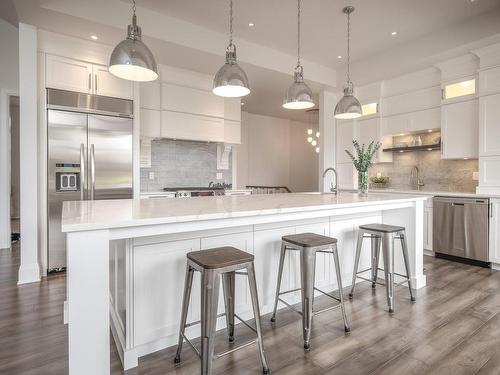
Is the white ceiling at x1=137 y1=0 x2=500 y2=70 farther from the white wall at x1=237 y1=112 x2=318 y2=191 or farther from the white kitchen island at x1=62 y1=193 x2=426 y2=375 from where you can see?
the white wall at x1=237 y1=112 x2=318 y2=191

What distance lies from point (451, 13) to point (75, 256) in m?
5.01

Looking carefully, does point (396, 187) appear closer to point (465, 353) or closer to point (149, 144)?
point (465, 353)

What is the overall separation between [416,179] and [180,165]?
13.5ft

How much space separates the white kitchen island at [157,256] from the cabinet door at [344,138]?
2912 millimetres


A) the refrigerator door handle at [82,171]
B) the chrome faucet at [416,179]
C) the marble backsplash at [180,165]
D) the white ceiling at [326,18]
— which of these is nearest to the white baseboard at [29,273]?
the refrigerator door handle at [82,171]

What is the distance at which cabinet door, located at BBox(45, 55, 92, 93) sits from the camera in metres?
3.55

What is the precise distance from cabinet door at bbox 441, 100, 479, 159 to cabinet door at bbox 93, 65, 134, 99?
14.8ft

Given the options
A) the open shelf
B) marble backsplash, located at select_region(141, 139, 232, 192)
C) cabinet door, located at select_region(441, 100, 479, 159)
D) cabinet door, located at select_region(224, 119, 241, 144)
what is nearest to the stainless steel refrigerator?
marble backsplash, located at select_region(141, 139, 232, 192)

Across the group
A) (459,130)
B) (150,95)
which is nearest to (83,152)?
(150,95)

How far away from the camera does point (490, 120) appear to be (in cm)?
396

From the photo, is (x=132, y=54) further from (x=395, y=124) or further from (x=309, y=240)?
(x=395, y=124)

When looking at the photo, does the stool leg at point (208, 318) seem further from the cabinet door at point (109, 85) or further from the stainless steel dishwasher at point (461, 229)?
the stainless steel dishwasher at point (461, 229)

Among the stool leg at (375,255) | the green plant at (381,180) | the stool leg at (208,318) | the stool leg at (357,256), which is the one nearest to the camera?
the stool leg at (208,318)

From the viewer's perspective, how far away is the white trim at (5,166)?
472 centimetres
